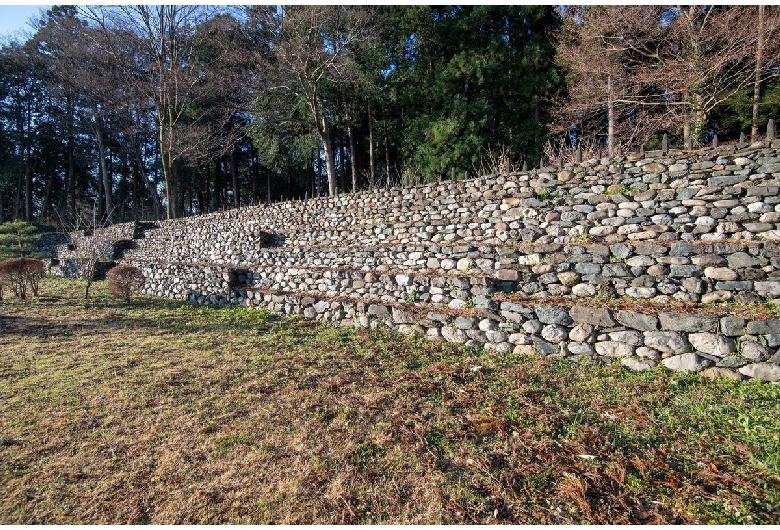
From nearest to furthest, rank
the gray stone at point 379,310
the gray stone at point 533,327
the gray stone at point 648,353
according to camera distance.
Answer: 1. the gray stone at point 648,353
2. the gray stone at point 533,327
3. the gray stone at point 379,310

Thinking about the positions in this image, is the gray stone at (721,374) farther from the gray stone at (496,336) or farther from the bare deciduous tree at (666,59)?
the bare deciduous tree at (666,59)

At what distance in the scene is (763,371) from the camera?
3.36 m

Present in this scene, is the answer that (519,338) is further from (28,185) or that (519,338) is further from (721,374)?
(28,185)

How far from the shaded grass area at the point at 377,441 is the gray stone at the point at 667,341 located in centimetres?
31

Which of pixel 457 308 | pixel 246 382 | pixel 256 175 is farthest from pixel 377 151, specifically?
pixel 246 382

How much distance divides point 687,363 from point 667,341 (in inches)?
10.1

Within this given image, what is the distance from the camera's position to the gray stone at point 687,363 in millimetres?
3600

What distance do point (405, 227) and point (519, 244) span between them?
256cm

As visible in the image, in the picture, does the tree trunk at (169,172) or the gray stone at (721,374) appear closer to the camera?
the gray stone at (721,374)

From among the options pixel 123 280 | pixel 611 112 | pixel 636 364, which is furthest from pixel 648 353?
pixel 123 280

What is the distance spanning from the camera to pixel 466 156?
11781 mm

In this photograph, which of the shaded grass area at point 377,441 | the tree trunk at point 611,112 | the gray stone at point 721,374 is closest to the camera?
the shaded grass area at point 377,441

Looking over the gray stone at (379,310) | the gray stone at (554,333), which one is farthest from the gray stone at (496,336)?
the gray stone at (379,310)

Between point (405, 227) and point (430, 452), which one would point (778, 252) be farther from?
point (405, 227)
